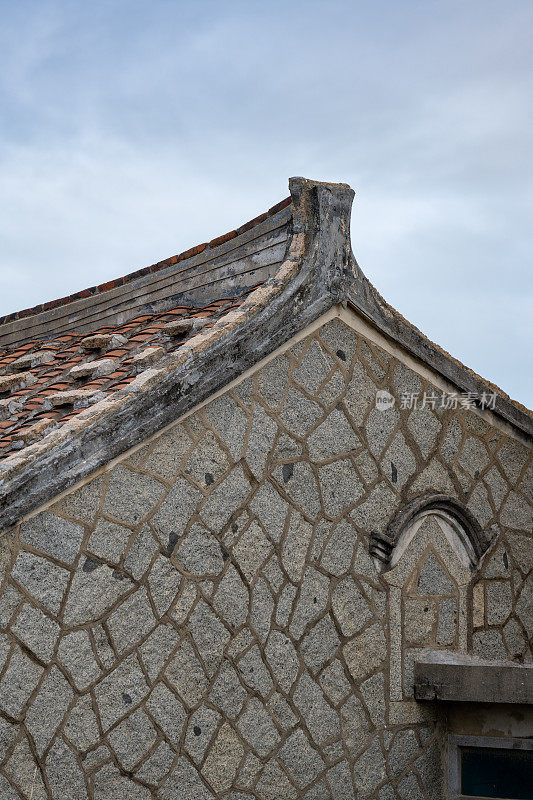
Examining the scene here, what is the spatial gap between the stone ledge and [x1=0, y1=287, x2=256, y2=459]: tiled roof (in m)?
2.53

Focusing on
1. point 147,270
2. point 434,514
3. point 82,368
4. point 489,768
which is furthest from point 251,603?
point 147,270

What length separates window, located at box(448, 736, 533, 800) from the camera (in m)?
6.39

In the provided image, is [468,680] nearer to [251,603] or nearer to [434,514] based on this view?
[434,514]

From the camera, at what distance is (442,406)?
710 centimetres

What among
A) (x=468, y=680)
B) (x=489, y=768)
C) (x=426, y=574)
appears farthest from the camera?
(x=426, y=574)

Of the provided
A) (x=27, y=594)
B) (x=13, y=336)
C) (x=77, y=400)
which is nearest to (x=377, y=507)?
(x=77, y=400)

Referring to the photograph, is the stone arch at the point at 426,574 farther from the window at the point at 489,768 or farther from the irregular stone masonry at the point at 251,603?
the window at the point at 489,768

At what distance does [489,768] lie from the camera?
6547mm

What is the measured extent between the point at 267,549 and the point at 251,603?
31cm

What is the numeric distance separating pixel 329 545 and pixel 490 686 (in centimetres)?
129

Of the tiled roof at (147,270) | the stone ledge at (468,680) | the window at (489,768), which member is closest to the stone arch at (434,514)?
the stone ledge at (468,680)

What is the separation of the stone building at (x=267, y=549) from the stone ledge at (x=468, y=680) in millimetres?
14

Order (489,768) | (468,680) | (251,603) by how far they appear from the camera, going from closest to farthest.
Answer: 1. (251,603)
2. (468,680)
3. (489,768)

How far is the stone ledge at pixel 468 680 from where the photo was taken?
6188 mm
